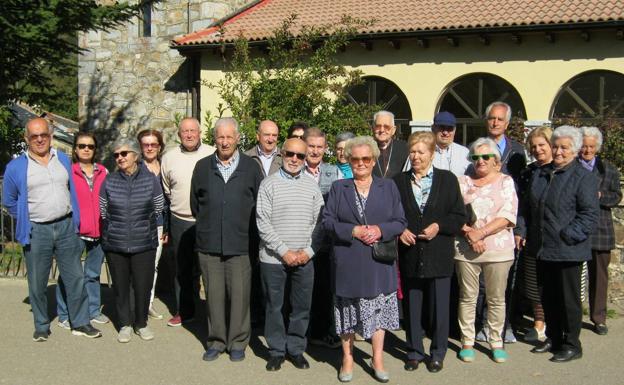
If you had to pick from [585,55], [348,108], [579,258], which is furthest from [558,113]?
[579,258]

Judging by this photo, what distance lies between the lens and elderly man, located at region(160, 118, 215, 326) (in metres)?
5.88

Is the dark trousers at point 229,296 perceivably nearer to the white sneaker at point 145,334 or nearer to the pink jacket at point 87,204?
the white sneaker at point 145,334

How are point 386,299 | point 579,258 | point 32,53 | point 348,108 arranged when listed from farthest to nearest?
point 32,53 < point 348,108 < point 579,258 < point 386,299

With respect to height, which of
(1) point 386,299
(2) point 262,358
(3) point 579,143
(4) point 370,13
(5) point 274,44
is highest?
(4) point 370,13

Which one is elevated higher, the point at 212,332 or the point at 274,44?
the point at 274,44

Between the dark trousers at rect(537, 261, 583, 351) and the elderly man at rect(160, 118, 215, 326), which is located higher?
the elderly man at rect(160, 118, 215, 326)

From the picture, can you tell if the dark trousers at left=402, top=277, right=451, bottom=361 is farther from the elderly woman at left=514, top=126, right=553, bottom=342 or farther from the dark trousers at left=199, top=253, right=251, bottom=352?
the dark trousers at left=199, top=253, right=251, bottom=352

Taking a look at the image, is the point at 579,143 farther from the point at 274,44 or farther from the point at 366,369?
the point at 274,44

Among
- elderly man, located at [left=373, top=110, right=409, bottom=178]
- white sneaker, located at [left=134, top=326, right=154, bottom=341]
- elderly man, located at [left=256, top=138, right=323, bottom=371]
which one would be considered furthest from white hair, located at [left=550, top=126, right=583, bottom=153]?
white sneaker, located at [left=134, top=326, right=154, bottom=341]

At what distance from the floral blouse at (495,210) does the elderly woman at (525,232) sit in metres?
0.29

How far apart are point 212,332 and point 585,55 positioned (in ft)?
34.5

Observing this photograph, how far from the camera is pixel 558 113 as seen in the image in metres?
13.6

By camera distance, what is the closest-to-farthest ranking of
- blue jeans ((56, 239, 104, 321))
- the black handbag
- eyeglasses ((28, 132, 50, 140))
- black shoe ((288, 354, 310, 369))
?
the black handbag < black shoe ((288, 354, 310, 369)) < eyeglasses ((28, 132, 50, 140)) < blue jeans ((56, 239, 104, 321))

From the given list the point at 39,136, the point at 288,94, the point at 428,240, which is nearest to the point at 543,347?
the point at 428,240
